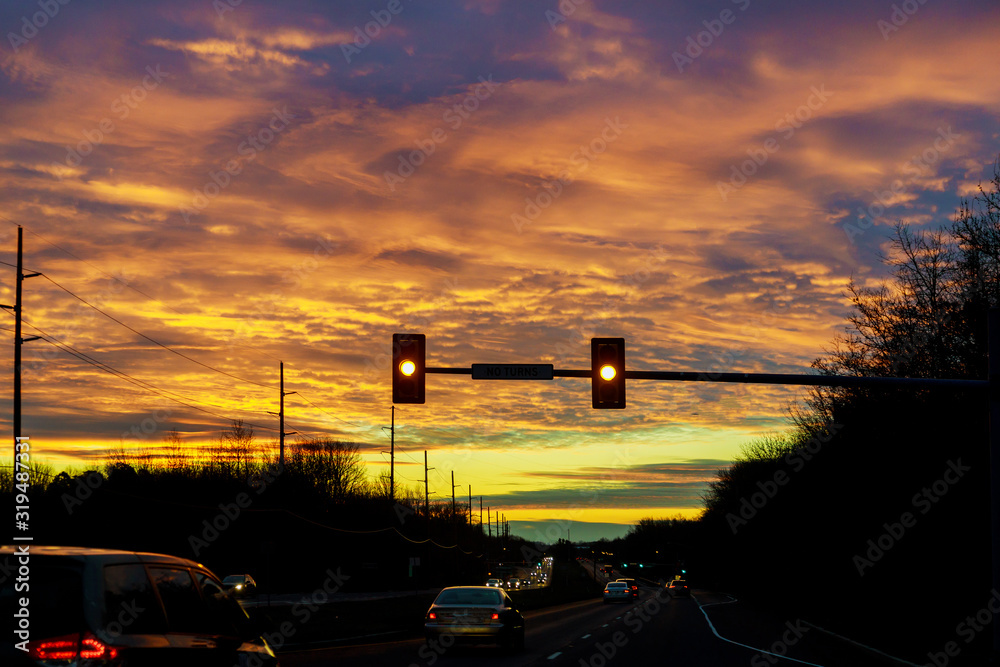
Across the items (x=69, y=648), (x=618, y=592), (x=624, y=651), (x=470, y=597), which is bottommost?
(x=618, y=592)

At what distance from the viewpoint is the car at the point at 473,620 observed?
72.0 feet

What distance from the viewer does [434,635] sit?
22219 millimetres

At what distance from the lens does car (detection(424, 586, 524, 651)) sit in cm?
2195

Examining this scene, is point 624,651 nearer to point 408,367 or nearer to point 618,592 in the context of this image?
point 408,367

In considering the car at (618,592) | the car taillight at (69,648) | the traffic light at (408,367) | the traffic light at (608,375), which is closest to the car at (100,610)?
the car taillight at (69,648)

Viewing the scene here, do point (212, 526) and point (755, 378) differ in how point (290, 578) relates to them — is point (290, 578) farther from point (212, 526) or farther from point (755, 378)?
point (755, 378)

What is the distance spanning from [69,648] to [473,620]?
633 inches

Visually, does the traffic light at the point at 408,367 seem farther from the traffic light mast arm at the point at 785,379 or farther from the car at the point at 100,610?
the car at the point at 100,610

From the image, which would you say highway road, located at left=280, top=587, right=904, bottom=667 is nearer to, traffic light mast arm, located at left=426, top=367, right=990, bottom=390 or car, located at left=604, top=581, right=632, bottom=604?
traffic light mast arm, located at left=426, top=367, right=990, bottom=390

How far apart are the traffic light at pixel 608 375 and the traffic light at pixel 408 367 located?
3.10 meters

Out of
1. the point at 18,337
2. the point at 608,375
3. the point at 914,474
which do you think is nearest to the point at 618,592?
the point at 914,474

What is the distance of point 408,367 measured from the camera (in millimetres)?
17422

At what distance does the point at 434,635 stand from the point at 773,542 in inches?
2178

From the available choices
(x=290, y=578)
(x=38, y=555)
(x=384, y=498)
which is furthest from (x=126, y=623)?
(x=384, y=498)
